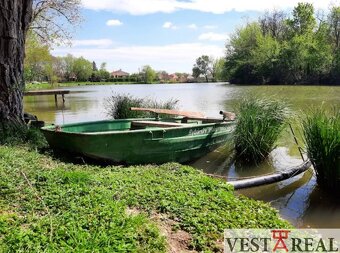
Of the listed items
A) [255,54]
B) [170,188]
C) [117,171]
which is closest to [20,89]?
[117,171]

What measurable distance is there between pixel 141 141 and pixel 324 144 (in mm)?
3041

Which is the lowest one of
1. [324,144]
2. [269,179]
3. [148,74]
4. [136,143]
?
[269,179]

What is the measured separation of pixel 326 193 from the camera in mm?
5551

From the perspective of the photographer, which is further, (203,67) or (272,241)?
(203,67)

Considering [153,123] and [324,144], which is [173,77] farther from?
[324,144]

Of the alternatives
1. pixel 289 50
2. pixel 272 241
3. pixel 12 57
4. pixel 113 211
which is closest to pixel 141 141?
pixel 113 211

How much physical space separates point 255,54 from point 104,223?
55473mm

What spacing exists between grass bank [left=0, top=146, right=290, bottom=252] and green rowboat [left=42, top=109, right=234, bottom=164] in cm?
101

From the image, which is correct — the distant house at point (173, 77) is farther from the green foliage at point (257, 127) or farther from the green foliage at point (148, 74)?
the green foliage at point (257, 127)

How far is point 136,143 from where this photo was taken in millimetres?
6328

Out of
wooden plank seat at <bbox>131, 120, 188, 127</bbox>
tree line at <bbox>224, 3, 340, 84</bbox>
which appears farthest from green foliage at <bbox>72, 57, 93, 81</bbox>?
wooden plank seat at <bbox>131, 120, 188, 127</bbox>

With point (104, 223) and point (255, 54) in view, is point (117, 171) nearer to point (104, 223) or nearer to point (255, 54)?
point (104, 223)

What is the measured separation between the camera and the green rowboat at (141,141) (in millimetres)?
6051

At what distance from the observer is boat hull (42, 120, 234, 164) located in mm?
6035
